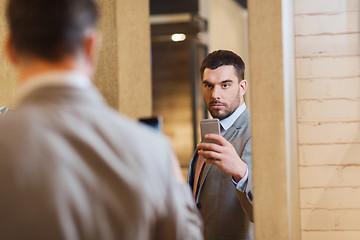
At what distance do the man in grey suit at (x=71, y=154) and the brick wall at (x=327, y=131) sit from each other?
1.42 metres

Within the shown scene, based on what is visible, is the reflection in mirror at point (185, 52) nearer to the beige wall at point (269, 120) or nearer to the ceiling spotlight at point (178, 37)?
the ceiling spotlight at point (178, 37)

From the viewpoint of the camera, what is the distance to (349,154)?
7.72ft

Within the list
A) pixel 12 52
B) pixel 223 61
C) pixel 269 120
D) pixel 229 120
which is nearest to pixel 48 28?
pixel 12 52

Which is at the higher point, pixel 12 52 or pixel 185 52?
pixel 185 52

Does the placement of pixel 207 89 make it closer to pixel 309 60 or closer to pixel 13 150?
pixel 309 60

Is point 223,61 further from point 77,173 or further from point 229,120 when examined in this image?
point 77,173

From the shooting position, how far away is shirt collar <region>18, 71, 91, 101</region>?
0.99m

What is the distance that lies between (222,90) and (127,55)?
2.58 feet

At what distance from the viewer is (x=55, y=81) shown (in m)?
0.99

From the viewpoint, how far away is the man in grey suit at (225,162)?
2324mm

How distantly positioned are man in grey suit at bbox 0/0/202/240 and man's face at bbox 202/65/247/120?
184 centimetres

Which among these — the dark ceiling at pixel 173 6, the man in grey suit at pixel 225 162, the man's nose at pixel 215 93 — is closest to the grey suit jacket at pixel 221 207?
the man in grey suit at pixel 225 162

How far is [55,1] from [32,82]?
0.50 feet

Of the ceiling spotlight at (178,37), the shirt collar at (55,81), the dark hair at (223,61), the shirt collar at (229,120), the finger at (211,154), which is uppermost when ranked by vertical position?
the ceiling spotlight at (178,37)
